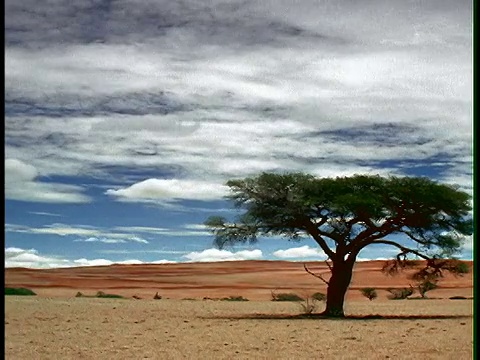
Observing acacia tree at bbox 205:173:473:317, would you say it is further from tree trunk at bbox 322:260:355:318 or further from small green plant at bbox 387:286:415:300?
small green plant at bbox 387:286:415:300

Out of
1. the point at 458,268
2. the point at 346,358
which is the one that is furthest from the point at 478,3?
the point at 458,268

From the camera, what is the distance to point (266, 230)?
12883mm

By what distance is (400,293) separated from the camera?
19.4 metres

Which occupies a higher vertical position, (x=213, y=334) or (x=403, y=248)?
(x=403, y=248)

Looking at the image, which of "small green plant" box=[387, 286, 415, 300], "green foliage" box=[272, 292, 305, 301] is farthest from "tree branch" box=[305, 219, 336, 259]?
"small green plant" box=[387, 286, 415, 300]

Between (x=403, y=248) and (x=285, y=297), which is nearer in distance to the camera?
(x=403, y=248)

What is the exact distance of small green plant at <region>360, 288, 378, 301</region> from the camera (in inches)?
747

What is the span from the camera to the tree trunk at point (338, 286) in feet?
42.0

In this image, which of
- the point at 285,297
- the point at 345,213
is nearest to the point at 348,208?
the point at 345,213

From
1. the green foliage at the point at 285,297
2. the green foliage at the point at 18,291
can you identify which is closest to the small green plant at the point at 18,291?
the green foliage at the point at 18,291

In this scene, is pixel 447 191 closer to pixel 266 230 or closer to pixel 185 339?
pixel 266 230

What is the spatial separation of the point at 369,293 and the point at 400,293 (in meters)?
0.80

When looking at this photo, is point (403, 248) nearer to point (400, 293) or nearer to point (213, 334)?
point (213, 334)

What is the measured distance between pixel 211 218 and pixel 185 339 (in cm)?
335
